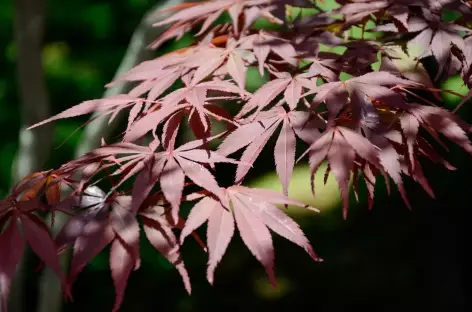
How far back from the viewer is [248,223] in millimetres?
811

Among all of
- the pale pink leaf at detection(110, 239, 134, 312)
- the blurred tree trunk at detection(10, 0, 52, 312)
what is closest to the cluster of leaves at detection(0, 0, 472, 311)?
the pale pink leaf at detection(110, 239, 134, 312)

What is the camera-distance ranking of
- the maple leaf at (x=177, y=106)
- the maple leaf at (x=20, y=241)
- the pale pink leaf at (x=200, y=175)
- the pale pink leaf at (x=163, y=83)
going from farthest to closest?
1. the pale pink leaf at (x=163, y=83)
2. the maple leaf at (x=177, y=106)
3. the pale pink leaf at (x=200, y=175)
4. the maple leaf at (x=20, y=241)

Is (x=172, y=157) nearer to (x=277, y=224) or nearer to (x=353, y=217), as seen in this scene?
(x=277, y=224)

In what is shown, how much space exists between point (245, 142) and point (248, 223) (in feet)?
0.44

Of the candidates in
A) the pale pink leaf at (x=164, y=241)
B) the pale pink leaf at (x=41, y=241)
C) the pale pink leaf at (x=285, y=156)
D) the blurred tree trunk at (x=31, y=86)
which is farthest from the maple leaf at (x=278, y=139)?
the blurred tree trunk at (x=31, y=86)

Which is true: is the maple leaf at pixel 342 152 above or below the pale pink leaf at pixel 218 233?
above

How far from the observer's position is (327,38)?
1.16m

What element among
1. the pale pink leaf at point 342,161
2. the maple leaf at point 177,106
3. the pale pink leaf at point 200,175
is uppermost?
the maple leaf at point 177,106

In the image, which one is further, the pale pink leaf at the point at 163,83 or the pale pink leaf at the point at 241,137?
the pale pink leaf at the point at 163,83

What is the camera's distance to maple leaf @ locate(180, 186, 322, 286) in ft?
2.56

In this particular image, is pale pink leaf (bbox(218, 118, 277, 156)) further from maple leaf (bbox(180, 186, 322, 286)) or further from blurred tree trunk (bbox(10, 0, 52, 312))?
blurred tree trunk (bbox(10, 0, 52, 312))

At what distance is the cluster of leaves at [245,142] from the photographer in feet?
2.55

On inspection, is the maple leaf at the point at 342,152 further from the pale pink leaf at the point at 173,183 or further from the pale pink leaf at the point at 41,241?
the pale pink leaf at the point at 41,241

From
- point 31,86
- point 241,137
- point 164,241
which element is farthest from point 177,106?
point 31,86
